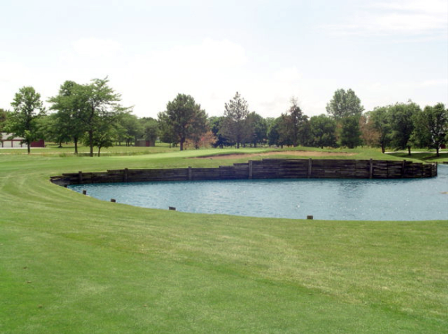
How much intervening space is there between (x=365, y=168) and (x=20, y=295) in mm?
53193

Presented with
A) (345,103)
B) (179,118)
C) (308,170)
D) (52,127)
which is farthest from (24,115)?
(345,103)

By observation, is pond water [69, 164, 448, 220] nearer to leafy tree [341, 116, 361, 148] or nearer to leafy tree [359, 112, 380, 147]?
leafy tree [341, 116, 361, 148]

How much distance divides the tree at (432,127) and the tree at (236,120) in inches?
1596

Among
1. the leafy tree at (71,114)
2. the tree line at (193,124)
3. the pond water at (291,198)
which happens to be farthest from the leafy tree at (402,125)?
the leafy tree at (71,114)

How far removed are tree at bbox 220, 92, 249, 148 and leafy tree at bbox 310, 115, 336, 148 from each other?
22224 mm

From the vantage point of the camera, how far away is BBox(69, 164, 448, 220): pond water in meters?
26.8

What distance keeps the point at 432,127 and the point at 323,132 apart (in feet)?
110

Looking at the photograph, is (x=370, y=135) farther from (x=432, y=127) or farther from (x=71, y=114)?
(x=71, y=114)

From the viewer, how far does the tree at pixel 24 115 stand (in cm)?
8231

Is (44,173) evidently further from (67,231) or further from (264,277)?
(264,277)

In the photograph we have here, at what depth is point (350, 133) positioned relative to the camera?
4038 inches

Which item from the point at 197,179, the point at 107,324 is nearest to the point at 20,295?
the point at 107,324

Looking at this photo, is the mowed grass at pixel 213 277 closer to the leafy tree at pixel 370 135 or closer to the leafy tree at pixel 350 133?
the leafy tree at pixel 350 133

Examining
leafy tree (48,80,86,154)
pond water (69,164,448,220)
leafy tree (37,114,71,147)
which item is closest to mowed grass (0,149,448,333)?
pond water (69,164,448,220)
